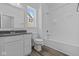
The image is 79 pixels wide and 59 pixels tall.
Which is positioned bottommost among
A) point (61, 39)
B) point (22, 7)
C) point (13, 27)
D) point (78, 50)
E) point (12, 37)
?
point (78, 50)

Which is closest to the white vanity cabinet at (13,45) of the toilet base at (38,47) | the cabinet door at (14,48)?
the cabinet door at (14,48)

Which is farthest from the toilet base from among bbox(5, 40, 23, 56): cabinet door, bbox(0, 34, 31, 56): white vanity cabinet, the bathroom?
bbox(5, 40, 23, 56): cabinet door

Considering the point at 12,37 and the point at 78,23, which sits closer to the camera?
the point at 12,37

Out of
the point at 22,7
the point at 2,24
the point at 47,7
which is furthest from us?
the point at 47,7

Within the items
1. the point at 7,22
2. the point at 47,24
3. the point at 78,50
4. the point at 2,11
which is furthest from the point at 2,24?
the point at 78,50

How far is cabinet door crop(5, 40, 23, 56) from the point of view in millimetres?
1713

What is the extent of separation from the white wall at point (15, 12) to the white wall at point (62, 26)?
0.89 m

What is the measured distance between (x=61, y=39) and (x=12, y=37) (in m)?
1.65

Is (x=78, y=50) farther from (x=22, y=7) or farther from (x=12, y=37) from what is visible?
(x=22, y=7)

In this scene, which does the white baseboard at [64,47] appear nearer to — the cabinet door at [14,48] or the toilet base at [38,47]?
the toilet base at [38,47]

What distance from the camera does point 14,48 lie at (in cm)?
187

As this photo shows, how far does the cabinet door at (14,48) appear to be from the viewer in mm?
1713

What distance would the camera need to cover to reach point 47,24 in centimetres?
331

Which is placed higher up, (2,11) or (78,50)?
(2,11)
